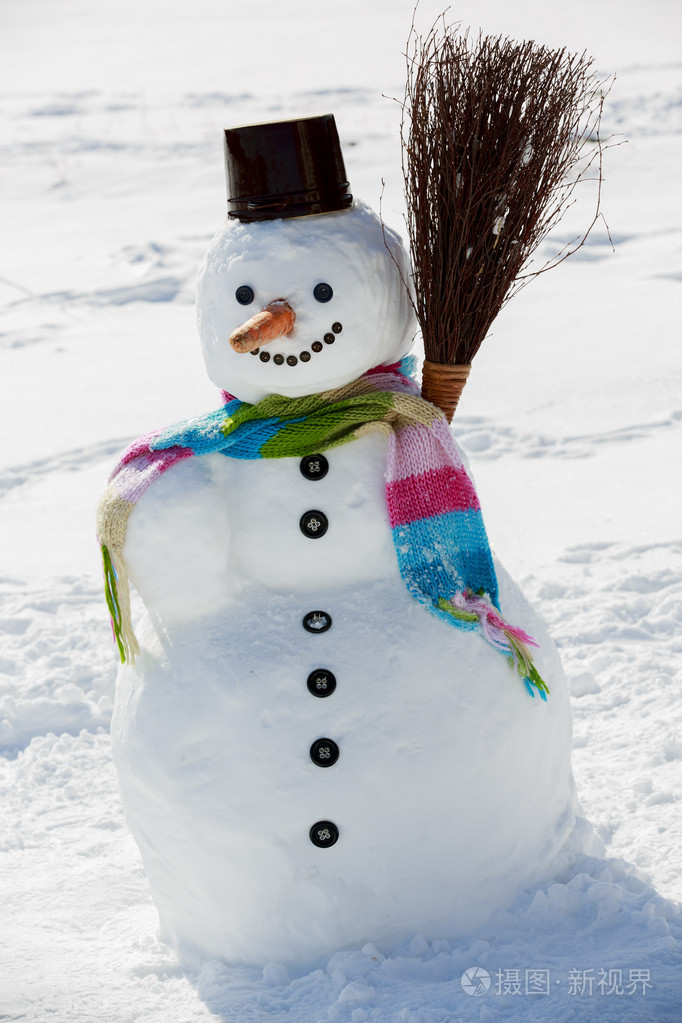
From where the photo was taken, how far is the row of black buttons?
198cm

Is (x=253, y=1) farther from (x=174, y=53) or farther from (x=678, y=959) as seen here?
(x=678, y=959)

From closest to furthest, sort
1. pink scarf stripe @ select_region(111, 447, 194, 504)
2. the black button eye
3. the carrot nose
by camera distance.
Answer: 1. the carrot nose
2. the black button eye
3. pink scarf stripe @ select_region(111, 447, 194, 504)

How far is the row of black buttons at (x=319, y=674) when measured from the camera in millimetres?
1977

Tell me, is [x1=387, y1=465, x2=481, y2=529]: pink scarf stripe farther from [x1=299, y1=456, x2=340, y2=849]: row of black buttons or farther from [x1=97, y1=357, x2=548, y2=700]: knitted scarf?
[x1=299, y1=456, x2=340, y2=849]: row of black buttons

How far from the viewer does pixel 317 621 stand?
80.5 inches

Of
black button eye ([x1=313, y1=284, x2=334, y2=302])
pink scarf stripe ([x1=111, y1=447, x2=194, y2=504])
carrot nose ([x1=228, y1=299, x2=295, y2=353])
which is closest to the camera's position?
carrot nose ([x1=228, y1=299, x2=295, y2=353])

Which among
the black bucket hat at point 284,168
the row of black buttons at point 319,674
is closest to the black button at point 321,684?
the row of black buttons at point 319,674

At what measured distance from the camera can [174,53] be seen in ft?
47.9

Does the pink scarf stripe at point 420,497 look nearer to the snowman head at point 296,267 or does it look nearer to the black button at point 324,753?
the snowman head at point 296,267

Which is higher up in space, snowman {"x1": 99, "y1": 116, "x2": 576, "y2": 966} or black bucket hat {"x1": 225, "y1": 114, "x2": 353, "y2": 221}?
black bucket hat {"x1": 225, "y1": 114, "x2": 353, "y2": 221}

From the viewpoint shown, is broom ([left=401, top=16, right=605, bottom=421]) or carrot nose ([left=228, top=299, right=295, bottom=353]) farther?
broom ([left=401, top=16, right=605, bottom=421])

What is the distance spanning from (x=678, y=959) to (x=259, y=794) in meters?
0.79

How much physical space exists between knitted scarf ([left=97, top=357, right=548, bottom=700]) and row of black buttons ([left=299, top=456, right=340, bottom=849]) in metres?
0.03

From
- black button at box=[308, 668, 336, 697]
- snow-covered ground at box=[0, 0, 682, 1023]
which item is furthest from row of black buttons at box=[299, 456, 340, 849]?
snow-covered ground at box=[0, 0, 682, 1023]
